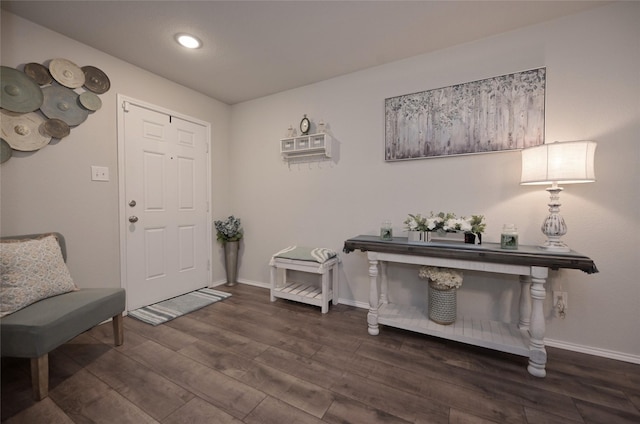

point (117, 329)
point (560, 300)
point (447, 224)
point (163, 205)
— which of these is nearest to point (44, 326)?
point (117, 329)

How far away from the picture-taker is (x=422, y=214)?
2260 mm

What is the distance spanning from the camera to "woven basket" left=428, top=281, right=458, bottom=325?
1878 mm

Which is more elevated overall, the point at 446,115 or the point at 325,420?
the point at 446,115

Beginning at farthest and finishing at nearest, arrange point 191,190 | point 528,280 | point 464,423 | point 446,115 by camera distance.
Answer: point 191,190, point 446,115, point 528,280, point 464,423

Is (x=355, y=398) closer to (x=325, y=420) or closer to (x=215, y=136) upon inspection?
(x=325, y=420)

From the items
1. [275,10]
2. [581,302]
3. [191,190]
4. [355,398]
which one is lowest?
[355,398]

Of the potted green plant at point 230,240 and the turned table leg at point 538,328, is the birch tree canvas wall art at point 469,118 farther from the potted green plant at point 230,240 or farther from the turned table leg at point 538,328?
the potted green plant at point 230,240

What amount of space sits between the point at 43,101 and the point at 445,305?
11.4ft

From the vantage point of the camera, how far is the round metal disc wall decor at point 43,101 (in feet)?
5.70

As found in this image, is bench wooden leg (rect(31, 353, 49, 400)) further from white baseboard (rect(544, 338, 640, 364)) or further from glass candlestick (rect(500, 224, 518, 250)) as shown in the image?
white baseboard (rect(544, 338, 640, 364))

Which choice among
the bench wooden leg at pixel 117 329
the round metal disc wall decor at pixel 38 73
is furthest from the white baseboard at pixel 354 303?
the round metal disc wall decor at pixel 38 73

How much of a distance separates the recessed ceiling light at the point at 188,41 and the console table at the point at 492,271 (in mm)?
2151

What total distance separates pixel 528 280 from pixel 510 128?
1179mm

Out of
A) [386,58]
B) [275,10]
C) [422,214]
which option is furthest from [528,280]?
[275,10]
